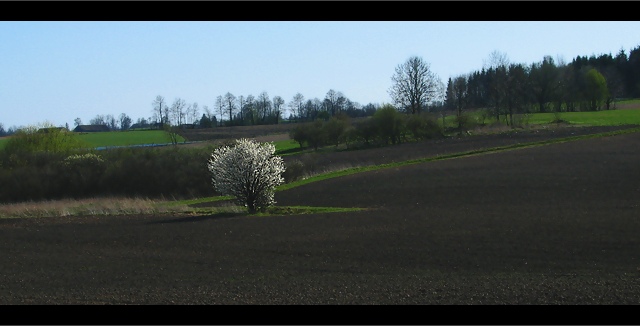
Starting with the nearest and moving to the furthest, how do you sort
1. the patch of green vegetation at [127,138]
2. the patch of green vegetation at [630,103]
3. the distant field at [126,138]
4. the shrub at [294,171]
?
the shrub at [294,171], the distant field at [126,138], the patch of green vegetation at [127,138], the patch of green vegetation at [630,103]

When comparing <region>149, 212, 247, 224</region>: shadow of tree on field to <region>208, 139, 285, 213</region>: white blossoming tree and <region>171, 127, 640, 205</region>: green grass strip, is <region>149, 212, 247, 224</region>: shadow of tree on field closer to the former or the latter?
<region>208, 139, 285, 213</region>: white blossoming tree

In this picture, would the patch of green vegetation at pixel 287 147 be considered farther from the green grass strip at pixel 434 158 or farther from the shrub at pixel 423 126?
the green grass strip at pixel 434 158

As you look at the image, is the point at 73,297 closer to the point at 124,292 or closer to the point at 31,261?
the point at 124,292

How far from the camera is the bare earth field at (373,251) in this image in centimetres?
1166

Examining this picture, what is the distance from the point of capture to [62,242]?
69.4ft

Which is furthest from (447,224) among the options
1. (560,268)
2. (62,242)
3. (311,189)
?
(311,189)

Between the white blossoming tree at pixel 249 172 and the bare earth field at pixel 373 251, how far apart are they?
2.19 meters

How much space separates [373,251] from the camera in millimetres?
17781

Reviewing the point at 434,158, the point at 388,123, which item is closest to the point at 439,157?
the point at 434,158

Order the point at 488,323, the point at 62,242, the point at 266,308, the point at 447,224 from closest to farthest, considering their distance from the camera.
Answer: the point at 488,323
the point at 266,308
the point at 62,242
the point at 447,224

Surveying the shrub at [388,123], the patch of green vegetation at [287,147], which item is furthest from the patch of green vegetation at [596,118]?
the patch of green vegetation at [287,147]

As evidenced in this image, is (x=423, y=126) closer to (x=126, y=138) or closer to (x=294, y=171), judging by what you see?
(x=294, y=171)

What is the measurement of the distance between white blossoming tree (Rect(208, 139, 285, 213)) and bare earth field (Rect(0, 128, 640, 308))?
2.19 meters
